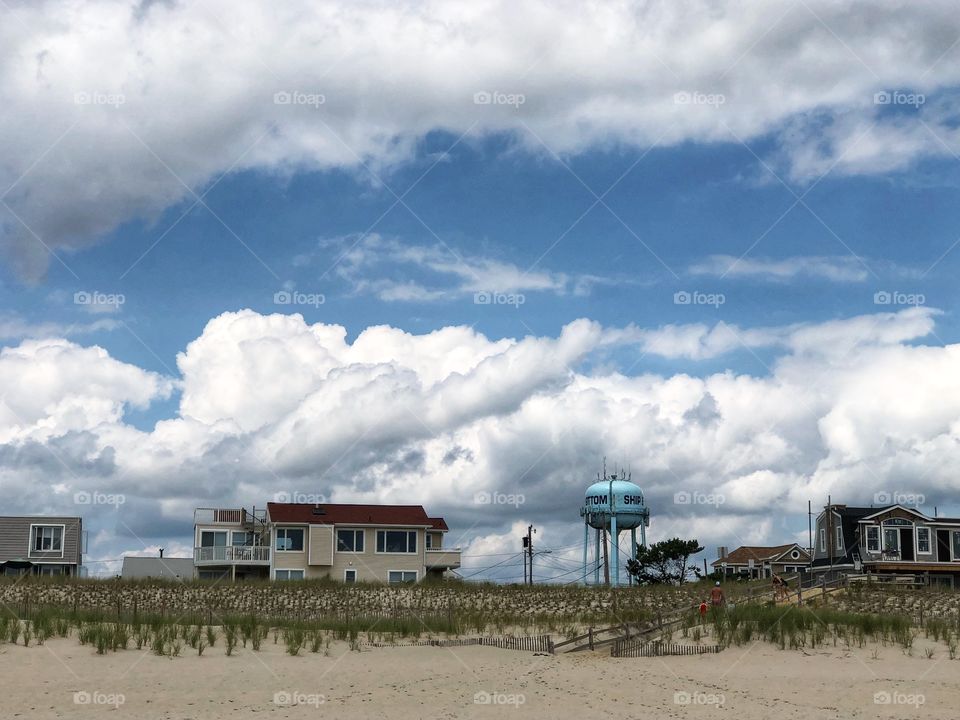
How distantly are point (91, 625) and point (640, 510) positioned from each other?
48185mm

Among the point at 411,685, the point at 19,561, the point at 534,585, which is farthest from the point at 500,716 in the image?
the point at 19,561

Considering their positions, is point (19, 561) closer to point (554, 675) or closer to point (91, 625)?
point (91, 625)

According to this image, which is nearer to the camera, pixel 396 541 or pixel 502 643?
pixel 502 643

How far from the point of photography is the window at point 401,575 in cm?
6400

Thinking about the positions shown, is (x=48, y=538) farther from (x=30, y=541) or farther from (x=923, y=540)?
(x=923, y=540)

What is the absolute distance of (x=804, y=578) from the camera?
196 feet

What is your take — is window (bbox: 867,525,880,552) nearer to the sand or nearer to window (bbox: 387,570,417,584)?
window (bbox: 387,570,417,584)

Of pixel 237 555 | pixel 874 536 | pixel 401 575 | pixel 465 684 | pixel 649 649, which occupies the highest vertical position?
pixel 874 536

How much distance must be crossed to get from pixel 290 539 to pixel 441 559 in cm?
900

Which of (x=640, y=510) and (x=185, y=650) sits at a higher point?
(x=640, y=510)

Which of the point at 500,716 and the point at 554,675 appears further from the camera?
the point at 554,675

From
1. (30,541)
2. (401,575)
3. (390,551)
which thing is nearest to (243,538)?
(390,551)

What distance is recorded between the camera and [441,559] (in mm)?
65812

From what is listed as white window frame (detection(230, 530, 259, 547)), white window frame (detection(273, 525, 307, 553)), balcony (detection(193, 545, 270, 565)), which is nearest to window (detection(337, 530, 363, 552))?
white window frame (detection(273, 525, 307, 553))
